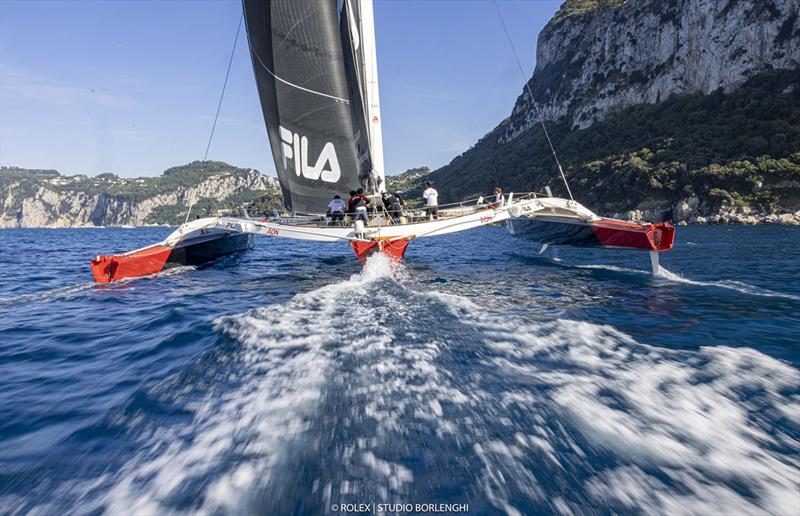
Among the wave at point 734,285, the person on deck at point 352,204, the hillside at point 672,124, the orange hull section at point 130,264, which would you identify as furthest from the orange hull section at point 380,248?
the hillside at point 672,124

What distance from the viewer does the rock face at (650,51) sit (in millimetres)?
51812

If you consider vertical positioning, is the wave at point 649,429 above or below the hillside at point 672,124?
below

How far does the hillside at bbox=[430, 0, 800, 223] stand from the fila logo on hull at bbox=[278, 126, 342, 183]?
4051cm

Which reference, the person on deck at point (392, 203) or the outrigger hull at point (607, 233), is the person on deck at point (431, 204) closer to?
the person on deck at point (392, 203)

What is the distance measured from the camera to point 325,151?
11.7m

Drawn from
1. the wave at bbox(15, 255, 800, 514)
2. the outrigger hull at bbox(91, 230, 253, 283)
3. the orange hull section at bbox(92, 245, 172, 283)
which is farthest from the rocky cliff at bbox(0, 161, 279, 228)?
the wave at bbox(15, 255, 800, 514)

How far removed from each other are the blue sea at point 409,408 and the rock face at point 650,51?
69.1m

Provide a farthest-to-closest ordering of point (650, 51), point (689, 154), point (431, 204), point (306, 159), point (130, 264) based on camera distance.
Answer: point (650, 51), point (689, 154), point (306, 159), point (431, 204), point (130, 264)

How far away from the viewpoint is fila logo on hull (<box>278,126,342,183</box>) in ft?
38.1

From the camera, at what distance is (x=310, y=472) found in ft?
6.75

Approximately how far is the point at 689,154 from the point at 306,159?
54105 mm

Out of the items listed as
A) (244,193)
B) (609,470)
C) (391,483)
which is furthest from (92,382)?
(244,193)

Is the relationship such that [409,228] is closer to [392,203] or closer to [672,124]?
[392,203]

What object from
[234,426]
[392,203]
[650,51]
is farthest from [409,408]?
[650,51]
